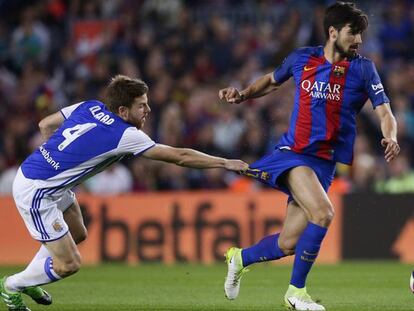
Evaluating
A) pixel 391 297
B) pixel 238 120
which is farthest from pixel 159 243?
pixel 391 297

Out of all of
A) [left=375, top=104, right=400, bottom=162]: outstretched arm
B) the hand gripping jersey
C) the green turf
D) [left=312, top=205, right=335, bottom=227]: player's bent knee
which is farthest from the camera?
the green turf

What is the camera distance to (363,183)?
16000 millimetres

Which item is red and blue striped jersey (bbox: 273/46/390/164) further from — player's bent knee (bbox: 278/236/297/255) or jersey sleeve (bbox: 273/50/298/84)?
player's bent knee (bbox: 278/236/297/255)

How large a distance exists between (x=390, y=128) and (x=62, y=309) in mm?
3025

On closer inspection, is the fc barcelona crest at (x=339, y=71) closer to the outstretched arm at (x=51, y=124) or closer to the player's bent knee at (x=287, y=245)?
the player's bent knee at (x=287, y=245)

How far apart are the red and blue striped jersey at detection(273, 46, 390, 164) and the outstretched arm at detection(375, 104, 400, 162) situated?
4.2 inches

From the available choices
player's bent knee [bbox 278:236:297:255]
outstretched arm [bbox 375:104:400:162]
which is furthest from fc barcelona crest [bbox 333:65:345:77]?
player's bent knee [bbox 278:236:297:255]

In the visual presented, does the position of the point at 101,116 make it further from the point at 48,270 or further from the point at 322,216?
the point at 322,216

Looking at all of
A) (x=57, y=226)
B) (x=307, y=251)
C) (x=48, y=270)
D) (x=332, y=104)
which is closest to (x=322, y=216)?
(x=307, y=251)

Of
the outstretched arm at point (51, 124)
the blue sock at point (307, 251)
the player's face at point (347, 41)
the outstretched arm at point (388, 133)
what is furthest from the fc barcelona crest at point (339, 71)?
the outstretched arm at point (51, 124)

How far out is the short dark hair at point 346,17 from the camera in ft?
28.9

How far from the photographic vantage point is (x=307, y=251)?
8.66 meters

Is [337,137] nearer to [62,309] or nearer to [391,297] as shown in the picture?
[391,297]

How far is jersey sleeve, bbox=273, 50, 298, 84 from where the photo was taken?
30.3 feet
